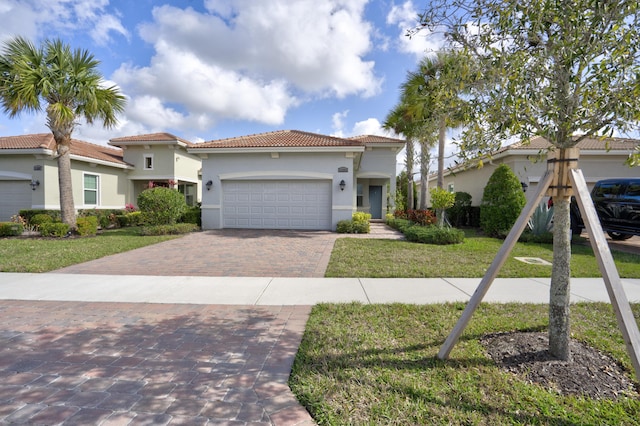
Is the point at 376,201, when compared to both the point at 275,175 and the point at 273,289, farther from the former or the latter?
the point at 273,289

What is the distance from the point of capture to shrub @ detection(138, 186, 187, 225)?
1270 centimetres

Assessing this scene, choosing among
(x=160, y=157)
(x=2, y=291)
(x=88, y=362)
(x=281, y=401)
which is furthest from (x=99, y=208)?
(x=281, y=401)

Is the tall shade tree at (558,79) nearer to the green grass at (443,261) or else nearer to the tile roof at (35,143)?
the green grass at (443,261)

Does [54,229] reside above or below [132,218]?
below

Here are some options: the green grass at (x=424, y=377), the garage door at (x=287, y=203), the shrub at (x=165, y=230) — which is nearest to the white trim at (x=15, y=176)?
the shrub at (x=165, y=230)

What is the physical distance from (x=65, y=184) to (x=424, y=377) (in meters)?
14.9

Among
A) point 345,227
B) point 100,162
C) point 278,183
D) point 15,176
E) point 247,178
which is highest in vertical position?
point 100,162

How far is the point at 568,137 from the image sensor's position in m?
2.78

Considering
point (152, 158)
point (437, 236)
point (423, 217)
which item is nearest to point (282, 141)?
point (423, 217)

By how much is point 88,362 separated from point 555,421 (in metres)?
4.18

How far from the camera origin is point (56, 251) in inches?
348

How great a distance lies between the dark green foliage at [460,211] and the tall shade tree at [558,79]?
13952 millimetres

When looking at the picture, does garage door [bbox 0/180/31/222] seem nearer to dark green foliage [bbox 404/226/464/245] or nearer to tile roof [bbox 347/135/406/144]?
tile roof [bbox 347/135/406/144]

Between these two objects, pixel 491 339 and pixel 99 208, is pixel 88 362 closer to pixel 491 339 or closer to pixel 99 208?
pixel 491 339
